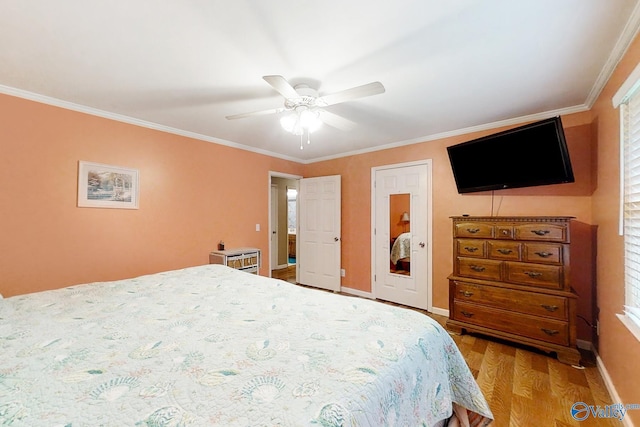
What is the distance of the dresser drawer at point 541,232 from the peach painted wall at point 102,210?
3.36 metres

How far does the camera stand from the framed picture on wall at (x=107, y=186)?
2580 mm

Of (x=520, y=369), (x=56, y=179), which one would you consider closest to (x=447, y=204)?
(x=520, y=369)

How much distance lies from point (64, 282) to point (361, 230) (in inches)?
139

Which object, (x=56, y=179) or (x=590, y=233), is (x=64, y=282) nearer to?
(x=56, y=179)

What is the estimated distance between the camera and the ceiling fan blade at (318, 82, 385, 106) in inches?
66.2

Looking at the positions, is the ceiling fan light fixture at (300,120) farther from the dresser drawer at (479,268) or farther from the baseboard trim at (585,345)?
the baseboard trim at (585,345)

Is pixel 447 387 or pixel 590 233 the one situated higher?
pixel 590 233

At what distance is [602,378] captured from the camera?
2.03 m

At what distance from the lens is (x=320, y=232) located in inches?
182

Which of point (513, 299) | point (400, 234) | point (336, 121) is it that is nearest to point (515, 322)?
point (513, 299)

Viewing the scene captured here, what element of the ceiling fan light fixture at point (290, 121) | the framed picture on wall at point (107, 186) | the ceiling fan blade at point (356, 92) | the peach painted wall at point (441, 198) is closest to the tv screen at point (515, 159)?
the peach painted wall at point (441, 198)

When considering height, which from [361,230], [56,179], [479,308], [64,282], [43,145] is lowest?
[479,308]

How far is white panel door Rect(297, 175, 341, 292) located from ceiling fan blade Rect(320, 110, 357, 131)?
1.32 meters

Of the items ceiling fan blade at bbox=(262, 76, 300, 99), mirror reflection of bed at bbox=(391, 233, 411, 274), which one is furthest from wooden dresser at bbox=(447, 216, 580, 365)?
ceiling fan blade at bbox=(262, 76, 300, 99)
